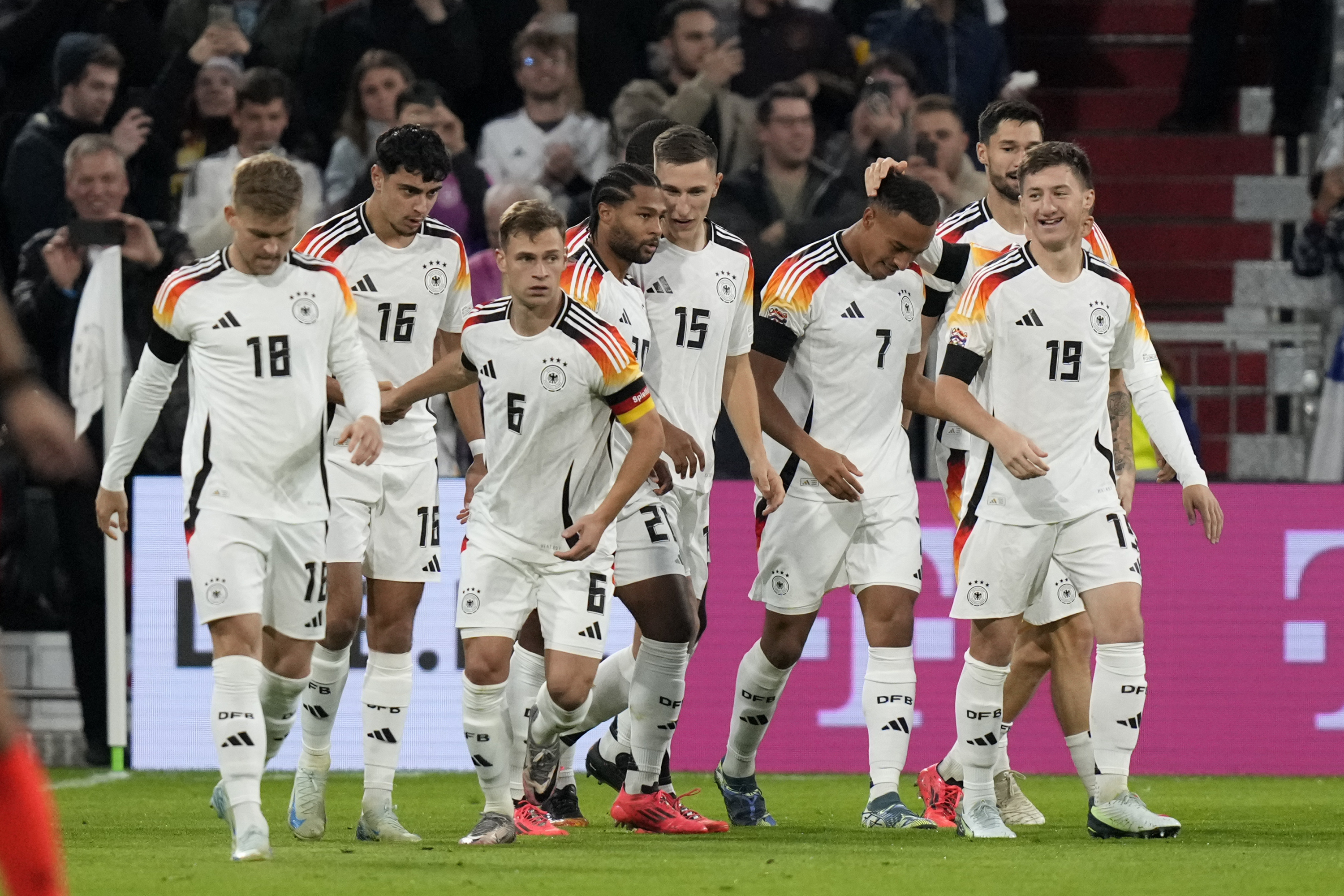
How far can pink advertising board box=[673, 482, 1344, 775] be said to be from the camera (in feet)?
33.0

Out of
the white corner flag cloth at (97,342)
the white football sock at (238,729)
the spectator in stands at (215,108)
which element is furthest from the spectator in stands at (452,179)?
the white football sock at (238,729)

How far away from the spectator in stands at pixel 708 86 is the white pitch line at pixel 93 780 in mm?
4651

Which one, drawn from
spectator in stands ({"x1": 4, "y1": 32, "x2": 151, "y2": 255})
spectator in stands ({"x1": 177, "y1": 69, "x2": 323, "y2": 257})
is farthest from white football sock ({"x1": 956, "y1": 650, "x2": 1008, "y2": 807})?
spectator in stands ({"x1": 4, "y1": 32, "x2": 151, "y2": 255})

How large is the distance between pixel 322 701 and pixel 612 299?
1.80 m

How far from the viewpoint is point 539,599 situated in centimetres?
697

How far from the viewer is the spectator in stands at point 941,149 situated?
11352 millimetres

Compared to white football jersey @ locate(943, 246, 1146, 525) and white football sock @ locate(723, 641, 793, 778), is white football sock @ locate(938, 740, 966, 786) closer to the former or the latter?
white football sock @ locate(723, 641, 793, 778)

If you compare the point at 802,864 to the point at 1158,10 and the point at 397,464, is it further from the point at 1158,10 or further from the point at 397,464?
the point at 1158,10

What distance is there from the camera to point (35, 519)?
11297 millimetres

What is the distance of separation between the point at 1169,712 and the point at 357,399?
5.13 m

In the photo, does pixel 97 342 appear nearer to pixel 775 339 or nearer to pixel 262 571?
pixel 775 339

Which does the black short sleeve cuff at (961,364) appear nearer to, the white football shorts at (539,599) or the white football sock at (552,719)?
the white football shorts at (539,599)

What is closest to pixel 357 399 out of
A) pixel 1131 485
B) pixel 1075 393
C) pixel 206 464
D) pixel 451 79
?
pixel 206 464

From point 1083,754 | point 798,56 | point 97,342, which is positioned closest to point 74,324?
point 97,342
